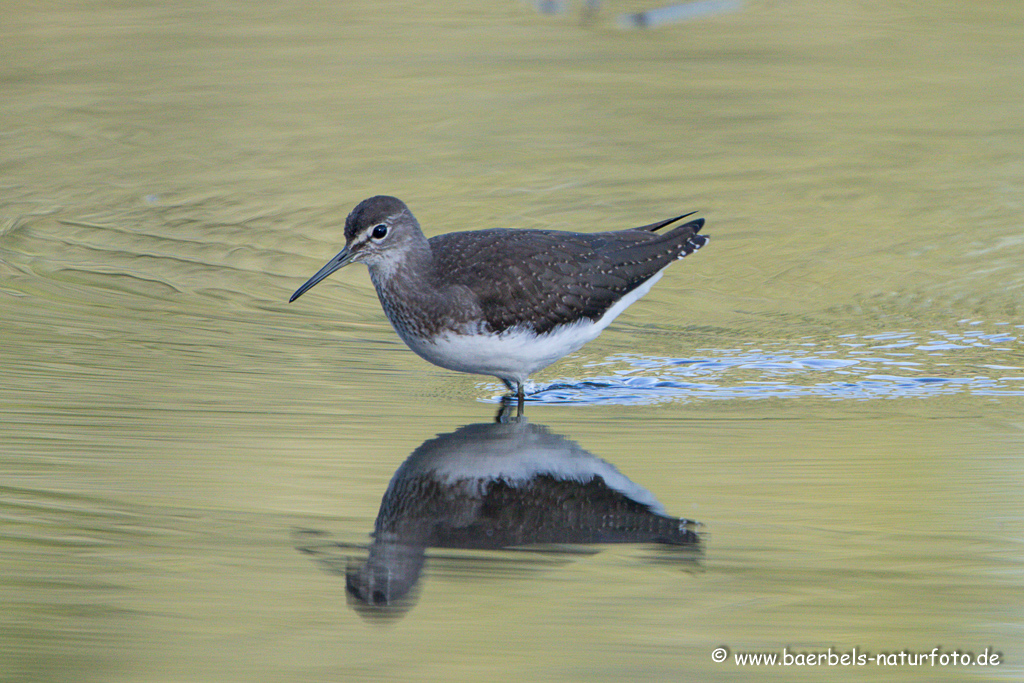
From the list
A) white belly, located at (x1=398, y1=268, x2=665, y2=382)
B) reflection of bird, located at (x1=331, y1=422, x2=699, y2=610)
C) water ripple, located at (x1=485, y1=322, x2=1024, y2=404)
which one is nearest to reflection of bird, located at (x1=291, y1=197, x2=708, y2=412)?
white belly, located at (x1=398, y1=268, x2=665, y2=382)

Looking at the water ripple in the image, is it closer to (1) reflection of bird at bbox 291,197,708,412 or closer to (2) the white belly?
(2) the white belly

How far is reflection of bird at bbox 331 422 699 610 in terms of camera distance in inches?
195

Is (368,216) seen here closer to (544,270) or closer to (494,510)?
(544,270)

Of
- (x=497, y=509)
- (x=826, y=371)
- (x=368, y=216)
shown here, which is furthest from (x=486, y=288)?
(x=497, y=509)

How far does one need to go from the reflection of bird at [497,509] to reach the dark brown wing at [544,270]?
124cm

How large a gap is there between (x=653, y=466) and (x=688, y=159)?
661 centimetres

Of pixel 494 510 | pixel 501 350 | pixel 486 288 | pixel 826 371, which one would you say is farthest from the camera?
pixel 826 371

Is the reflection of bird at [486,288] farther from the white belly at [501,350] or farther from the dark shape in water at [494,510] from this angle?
the dark shape in water at [494,510]

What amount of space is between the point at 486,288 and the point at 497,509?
2131 millimetres

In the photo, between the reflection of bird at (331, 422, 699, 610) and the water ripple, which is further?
the water ripple

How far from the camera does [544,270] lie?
7.65 m

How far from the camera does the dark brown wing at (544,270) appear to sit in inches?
290

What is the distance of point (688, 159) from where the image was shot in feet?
39.7

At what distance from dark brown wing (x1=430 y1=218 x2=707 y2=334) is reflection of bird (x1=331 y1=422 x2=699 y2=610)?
48.9 inches
